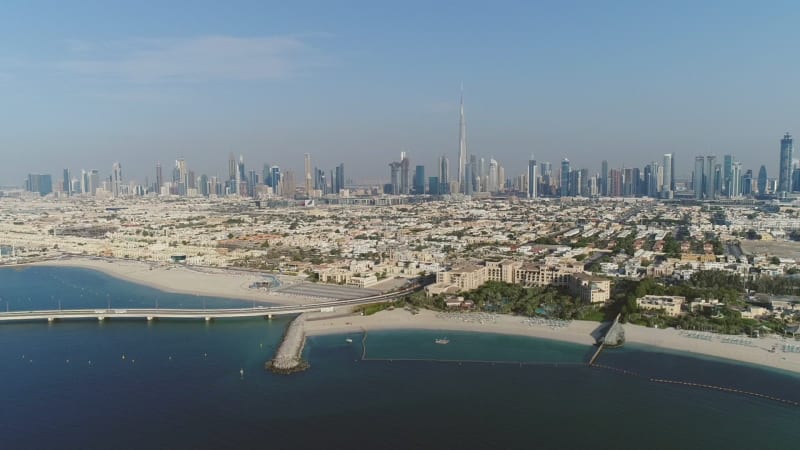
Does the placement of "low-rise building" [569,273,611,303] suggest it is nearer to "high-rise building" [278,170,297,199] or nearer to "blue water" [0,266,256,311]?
"blue water" [0,266,256,311]

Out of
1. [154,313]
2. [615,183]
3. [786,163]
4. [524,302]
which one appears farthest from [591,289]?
[615,183]

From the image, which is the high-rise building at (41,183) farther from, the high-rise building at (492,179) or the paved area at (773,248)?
the paved area at (773,248)

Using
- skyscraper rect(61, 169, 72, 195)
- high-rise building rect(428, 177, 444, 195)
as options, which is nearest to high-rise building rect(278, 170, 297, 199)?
high-rise building rect(428, 177, 444, 195)

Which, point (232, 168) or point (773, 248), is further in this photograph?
point (232, 168)

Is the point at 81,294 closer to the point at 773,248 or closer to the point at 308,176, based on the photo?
the point at 773,248

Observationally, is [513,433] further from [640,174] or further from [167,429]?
[640,174]

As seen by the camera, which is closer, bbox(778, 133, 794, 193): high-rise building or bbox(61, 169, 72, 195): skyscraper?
bbox(778, 133, 794, 193): high-rise building
